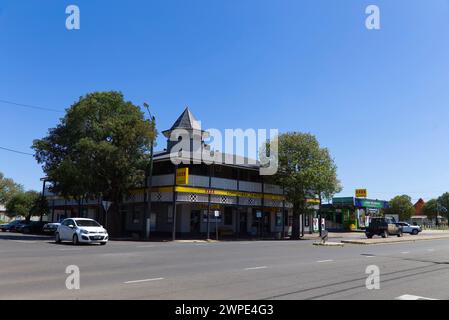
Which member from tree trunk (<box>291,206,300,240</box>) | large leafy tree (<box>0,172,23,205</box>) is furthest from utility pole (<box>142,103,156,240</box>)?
large leafy tree (<box>0,172,23,205</box>)

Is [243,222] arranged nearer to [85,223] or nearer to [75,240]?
[85,223]

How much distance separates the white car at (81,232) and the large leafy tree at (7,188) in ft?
213

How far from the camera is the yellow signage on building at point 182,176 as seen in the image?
3384cm

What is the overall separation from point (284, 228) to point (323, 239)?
15.2m

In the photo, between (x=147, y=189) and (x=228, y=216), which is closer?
(x=147, y=189)

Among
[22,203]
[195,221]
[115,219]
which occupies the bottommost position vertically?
[195,221]

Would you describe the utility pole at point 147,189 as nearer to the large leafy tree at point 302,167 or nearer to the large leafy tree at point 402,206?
the large leafy tree at point 302,167

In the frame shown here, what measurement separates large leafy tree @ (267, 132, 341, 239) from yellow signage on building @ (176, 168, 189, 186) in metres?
10.6

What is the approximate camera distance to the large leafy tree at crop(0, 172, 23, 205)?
86438 millimetres

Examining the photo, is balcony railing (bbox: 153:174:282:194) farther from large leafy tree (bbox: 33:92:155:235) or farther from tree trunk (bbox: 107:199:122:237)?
tree trunk (bbox: 107:199:122:237)

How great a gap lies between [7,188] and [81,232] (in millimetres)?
70321

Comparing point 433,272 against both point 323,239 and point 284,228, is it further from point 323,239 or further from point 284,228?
point 284,228

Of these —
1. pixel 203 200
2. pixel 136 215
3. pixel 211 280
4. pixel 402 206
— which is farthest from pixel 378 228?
pixel 402 206

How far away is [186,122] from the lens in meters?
46.9
